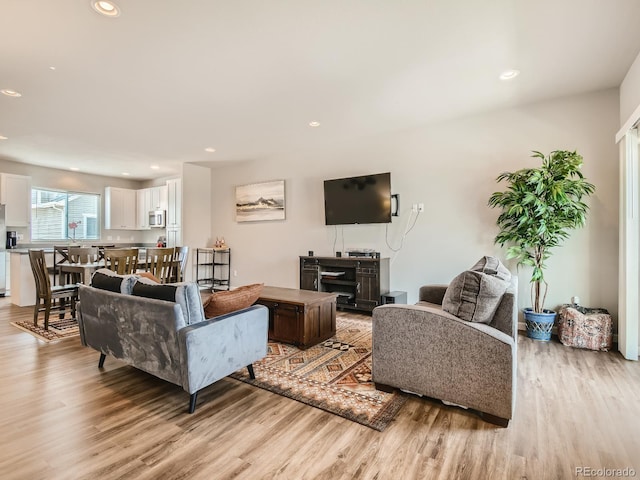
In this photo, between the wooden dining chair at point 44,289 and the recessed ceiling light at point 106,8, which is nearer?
the recessed ceiling light at point 106,8

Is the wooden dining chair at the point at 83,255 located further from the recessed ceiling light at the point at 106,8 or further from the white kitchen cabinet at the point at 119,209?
the white kitchen cabinet at the point at 119,209

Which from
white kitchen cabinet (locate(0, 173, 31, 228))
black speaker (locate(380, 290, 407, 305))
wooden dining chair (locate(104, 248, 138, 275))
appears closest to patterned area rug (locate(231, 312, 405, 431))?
black speaker (locate(380, 290, 407, 305))

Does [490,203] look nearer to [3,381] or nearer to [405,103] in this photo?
[405,103]

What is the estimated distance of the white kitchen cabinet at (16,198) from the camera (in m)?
6.19

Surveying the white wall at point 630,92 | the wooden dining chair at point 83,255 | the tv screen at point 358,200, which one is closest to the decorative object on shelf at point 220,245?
the wooden dining chair at point 83,255

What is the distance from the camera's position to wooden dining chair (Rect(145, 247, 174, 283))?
4.26 metres

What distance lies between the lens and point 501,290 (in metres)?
2.10

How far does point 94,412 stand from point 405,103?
408 cm

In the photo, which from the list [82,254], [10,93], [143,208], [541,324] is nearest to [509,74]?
[541,324]

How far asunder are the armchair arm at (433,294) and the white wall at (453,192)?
4.02 feet

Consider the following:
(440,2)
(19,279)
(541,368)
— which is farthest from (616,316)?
(19,279)

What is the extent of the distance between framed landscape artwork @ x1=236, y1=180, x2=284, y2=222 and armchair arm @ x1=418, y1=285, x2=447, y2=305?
3.40 m

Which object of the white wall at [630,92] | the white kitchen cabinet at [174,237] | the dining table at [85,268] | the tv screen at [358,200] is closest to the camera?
the white wall at [630,92]

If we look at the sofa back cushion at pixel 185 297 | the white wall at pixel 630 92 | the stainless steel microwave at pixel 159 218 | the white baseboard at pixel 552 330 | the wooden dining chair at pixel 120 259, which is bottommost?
the white baseboard at pixel 552 330
